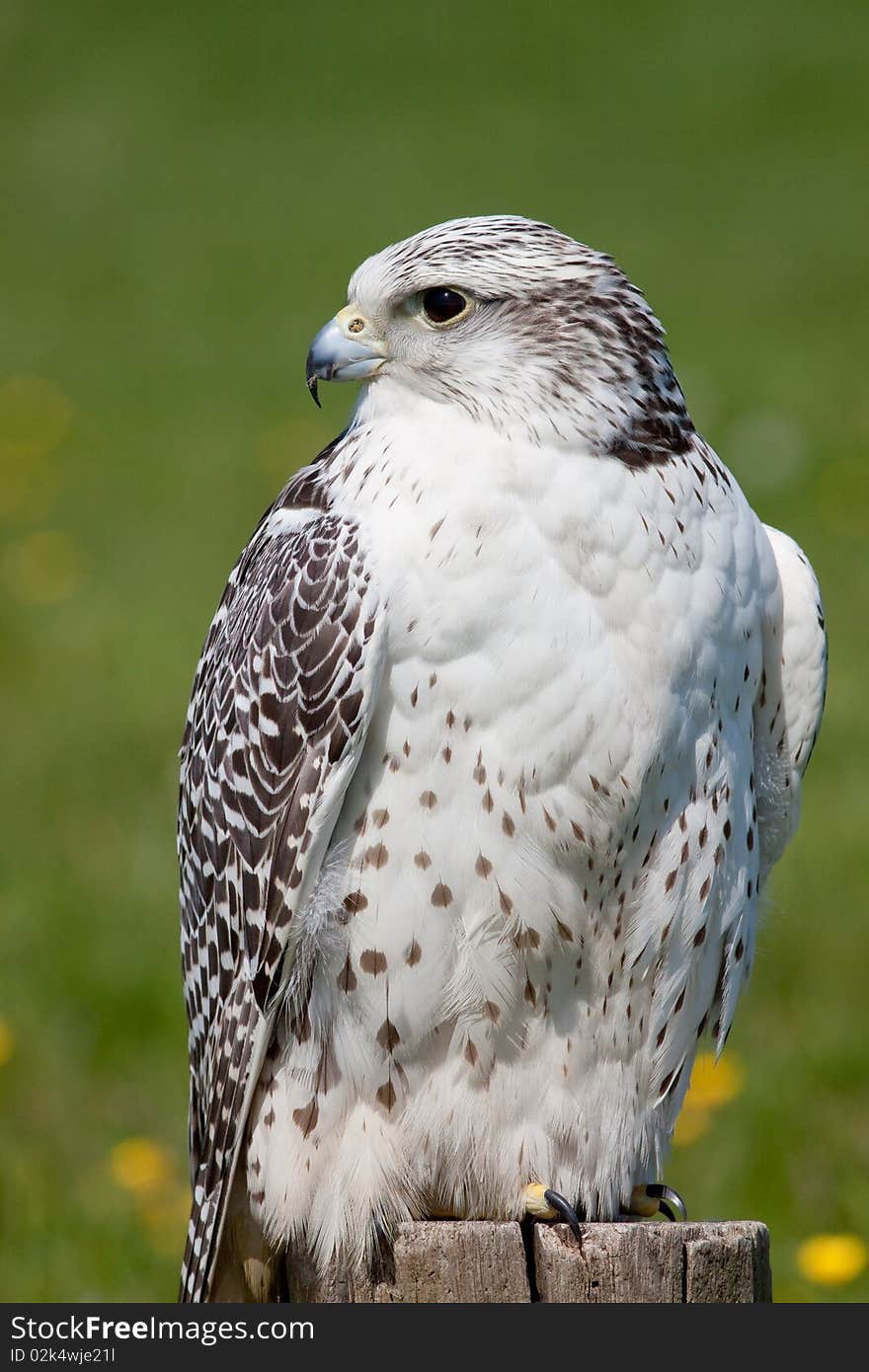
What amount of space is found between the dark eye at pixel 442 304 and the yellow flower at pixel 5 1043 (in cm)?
259

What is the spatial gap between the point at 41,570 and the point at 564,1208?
20.6 ft

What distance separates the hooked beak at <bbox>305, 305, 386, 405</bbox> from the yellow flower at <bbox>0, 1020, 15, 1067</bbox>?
241 centimetres

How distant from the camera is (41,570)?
8875mm

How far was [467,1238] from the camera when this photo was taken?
2898mm

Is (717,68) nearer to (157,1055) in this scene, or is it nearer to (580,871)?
(157,1055)

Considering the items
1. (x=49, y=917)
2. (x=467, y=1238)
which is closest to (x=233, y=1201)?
(x=467, y=1238)

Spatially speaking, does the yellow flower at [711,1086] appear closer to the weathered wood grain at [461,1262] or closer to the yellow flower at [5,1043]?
the weathered wood grain at [461,1262]

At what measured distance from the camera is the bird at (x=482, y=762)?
3072mm

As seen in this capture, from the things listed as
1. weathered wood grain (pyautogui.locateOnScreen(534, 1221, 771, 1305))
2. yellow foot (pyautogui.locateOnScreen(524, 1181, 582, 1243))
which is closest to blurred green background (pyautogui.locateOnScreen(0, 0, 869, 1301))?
yellow foot (pyautogui.locateOnScreen(524, 1181, 582, 1243))

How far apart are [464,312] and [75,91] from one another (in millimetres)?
15764

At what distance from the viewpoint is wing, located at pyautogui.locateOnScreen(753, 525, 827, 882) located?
344 centimetres

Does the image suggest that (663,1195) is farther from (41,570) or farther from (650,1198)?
(41,570)

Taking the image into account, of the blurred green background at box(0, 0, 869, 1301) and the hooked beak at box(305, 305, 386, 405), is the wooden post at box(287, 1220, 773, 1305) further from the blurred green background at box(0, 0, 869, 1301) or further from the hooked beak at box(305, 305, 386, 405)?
the hooked beak at box(305, 305, 386, 405)
